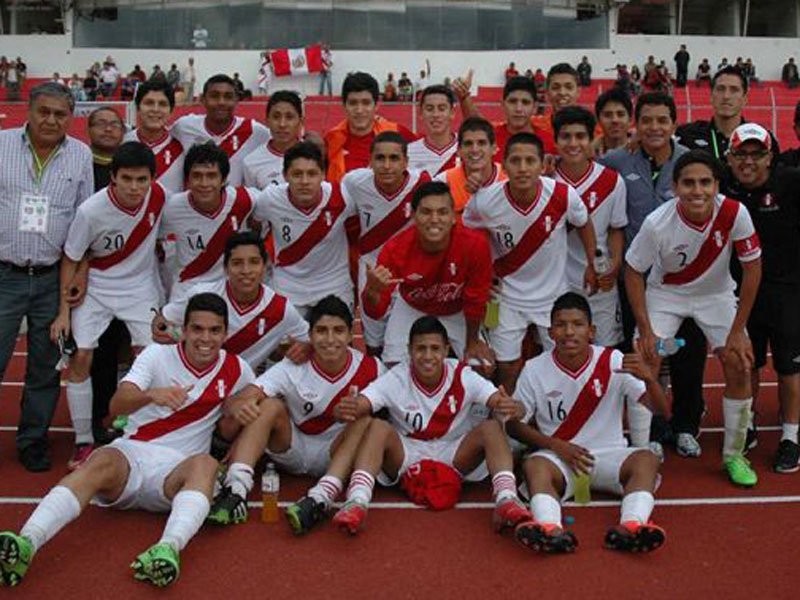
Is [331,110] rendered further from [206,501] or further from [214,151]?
[206,501]

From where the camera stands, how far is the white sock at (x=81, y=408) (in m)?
5.55

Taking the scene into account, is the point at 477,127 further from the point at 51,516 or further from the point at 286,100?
the point at 51,516

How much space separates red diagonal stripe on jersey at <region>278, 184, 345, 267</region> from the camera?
593cm

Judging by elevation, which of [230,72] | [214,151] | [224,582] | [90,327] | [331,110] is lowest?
[224,582]

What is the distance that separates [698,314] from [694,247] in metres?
0.42

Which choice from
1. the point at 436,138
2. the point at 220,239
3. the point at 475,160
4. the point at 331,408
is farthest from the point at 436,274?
the point at 436,138

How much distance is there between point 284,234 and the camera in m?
5.95

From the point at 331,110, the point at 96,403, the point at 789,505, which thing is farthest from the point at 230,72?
the point at 789,505

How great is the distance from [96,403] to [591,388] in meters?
3.32

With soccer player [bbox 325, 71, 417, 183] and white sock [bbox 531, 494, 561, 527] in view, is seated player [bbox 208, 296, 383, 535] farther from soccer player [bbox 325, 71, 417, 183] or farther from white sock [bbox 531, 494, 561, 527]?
soccer player [bbox 325, 71, 417, 183]

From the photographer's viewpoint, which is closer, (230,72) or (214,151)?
(214,151)

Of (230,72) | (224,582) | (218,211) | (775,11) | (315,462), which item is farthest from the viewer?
(775,11)

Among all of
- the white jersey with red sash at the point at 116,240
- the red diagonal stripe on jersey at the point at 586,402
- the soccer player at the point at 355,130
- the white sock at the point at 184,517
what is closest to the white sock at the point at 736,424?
the red diagonal stripe on jersey at the point at 586,402

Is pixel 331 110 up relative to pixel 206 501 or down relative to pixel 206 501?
up
